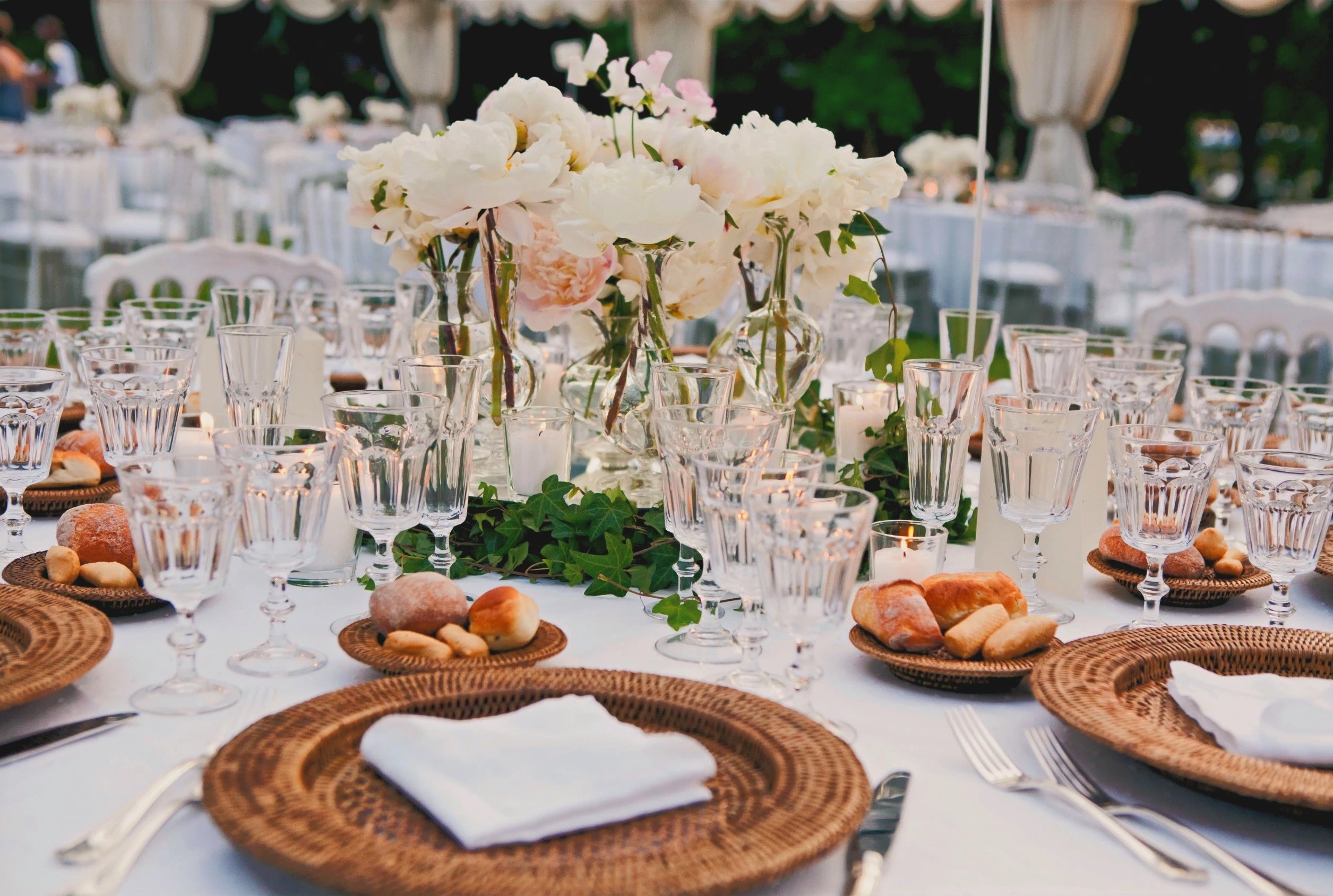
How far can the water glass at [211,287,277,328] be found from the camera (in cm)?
216

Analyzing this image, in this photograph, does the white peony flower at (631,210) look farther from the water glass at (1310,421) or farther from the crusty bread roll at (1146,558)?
the water glass at (1310,421)

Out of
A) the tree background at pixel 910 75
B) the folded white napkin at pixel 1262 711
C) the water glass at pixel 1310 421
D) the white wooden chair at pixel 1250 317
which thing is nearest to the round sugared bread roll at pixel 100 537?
the folded white napkin at pixel 1262 711

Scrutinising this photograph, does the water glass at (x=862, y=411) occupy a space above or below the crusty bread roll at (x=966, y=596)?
above

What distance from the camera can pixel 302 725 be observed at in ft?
3.43

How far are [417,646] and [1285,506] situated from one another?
2.78ft

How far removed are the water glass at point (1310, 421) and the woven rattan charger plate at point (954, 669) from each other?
0.65 meters

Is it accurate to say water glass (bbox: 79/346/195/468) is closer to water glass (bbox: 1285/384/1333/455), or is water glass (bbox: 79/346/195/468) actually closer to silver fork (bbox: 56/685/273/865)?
silver fork (bbox: 56/685/273/865)

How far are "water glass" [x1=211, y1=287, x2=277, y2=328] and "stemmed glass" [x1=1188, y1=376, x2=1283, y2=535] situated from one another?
4.55 feet

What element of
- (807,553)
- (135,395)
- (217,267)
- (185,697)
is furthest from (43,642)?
(217,267)

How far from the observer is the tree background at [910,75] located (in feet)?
46.1

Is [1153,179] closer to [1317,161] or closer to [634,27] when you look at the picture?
[1317,161]

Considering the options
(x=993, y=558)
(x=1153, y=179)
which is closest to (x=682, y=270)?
(x=993, y=558)

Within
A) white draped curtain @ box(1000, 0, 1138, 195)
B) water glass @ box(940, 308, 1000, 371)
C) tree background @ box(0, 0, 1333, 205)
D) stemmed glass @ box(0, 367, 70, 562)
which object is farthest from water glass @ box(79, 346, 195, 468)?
tree background @ box(0, 0, 1333, 205)

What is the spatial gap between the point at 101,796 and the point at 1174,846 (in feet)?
2.59
